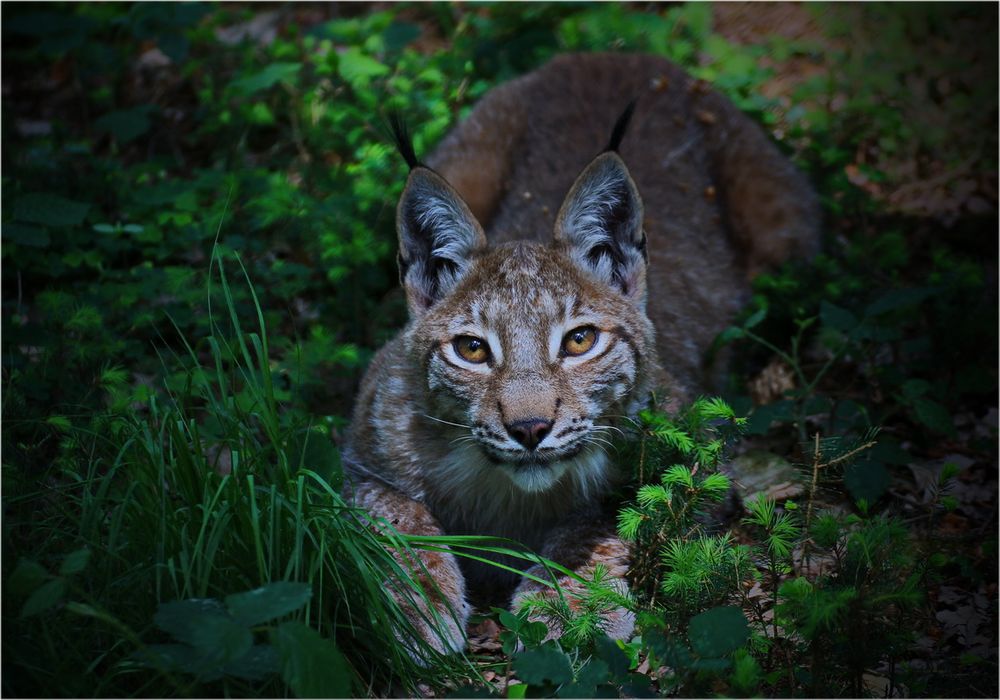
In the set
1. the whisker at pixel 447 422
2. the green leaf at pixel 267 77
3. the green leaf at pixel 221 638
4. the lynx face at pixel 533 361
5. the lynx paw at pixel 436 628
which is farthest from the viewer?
the green leaf at pixel 267 77

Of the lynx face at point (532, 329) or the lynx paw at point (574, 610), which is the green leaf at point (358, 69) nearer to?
the lynx face at point (532, 329)

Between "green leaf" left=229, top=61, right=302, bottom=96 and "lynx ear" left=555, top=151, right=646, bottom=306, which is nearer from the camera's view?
"lynx ear" left=555, top=151, right=646, bottom=306

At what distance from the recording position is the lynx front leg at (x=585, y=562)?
3797mm

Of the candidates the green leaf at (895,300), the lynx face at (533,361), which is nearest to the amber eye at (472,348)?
the lynx face at (533,361)

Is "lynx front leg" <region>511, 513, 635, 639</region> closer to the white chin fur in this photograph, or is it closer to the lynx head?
the lynx head

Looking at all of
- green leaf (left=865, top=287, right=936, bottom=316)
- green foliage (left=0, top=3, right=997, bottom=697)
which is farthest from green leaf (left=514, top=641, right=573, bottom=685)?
green leaf (left=865, top=287, right=936, bottom=316)

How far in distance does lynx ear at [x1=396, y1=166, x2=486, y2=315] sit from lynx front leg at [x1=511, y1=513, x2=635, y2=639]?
46.9 inches

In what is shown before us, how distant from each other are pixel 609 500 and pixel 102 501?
2.04 metres

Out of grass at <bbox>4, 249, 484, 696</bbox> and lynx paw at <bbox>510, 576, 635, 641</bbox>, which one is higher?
grass at <bbox>4, 249, 484, 696</bbox>

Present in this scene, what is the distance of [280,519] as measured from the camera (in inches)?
134

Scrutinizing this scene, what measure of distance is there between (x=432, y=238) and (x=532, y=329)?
2.49ft

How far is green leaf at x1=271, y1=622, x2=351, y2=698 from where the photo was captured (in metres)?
2.81

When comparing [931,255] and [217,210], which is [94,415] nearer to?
[217,210]

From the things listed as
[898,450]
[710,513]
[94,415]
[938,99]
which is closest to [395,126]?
[94,415]
